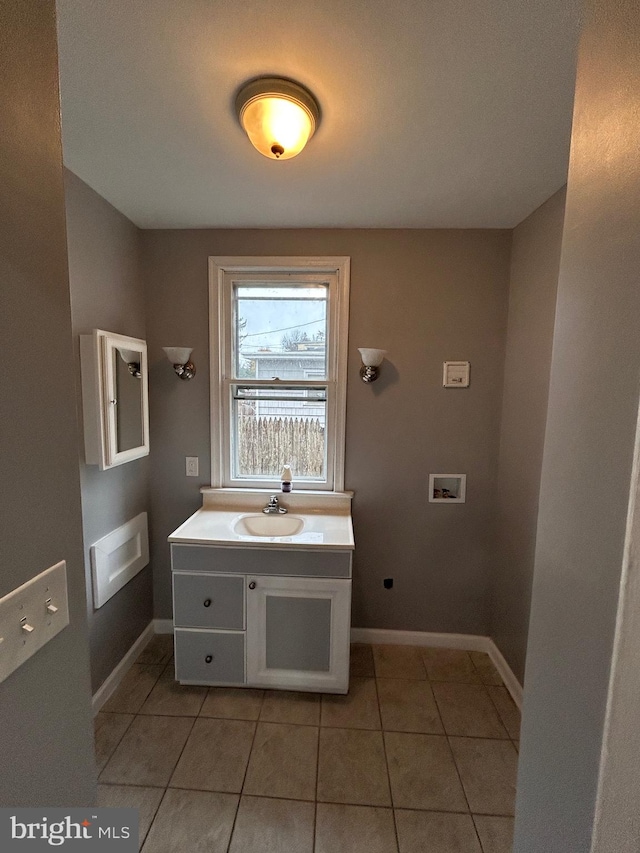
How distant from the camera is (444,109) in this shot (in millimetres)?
1143

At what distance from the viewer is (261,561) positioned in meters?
1.72

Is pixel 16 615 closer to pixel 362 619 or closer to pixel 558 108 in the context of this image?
pixel 558 108

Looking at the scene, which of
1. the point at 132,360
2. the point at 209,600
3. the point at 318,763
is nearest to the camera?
the point at 318,763

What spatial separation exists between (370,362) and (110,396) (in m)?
1.29

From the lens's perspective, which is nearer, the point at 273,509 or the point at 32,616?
the point at 32,616

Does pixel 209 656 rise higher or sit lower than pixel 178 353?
lower

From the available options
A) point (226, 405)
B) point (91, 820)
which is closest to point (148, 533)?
point (226, 405)

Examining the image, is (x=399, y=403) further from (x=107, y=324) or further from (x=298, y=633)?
(x=107, y=324)

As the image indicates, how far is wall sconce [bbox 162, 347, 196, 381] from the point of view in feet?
6.53

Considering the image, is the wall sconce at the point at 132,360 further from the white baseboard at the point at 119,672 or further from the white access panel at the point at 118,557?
the white baseboard at the point at 119,672

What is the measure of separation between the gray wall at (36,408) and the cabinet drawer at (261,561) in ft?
3.30

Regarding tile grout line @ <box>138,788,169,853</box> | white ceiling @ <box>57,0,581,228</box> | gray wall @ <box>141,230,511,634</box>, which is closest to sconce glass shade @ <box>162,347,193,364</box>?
gray wall @ <box>141,230,511,634</box>

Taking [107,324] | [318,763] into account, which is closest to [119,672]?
[318,763]

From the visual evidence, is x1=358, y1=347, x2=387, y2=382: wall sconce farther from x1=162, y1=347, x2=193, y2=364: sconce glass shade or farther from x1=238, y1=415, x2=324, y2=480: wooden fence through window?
x1=162, y1=347, x2=193, y2=364: sconce glass shade
